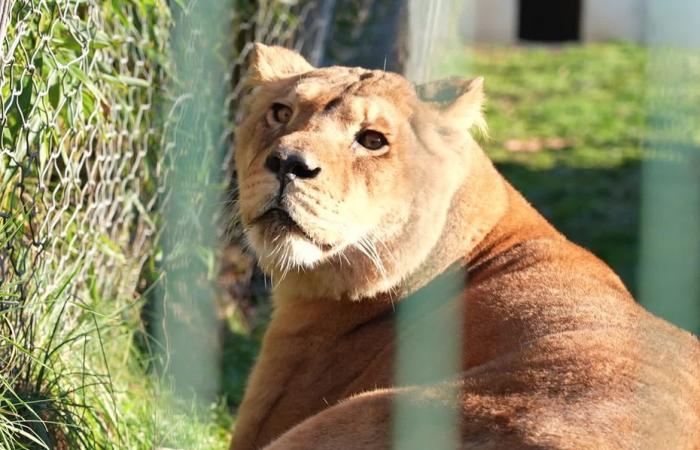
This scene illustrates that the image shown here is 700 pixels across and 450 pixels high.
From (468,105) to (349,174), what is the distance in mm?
592

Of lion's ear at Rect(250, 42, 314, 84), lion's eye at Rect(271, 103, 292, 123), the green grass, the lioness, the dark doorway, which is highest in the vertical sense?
lion's ear at Rect(250, 42, 314, 84)

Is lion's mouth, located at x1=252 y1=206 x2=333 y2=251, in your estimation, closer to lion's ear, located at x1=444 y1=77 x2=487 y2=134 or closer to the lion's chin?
the lion's chin

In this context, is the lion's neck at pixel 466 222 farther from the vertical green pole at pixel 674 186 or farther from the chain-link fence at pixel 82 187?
the vertical green pole at pixel 674 186

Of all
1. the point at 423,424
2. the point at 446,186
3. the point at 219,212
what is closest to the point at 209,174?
the point at 219,212

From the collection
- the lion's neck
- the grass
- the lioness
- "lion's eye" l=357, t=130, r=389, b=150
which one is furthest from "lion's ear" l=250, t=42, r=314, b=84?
the grass

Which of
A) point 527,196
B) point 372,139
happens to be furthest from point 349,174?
point 527,196

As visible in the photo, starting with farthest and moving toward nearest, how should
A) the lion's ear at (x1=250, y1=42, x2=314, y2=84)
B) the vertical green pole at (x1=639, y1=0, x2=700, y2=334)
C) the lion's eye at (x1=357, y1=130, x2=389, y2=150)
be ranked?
1. the vertical green pole at (x1=639, y1=0, x2=700, y2=334)
2. the lion's ear at (x1=250, y1=42, x2=314, y2=84)
3. the lion's eye at (x1=357, y1=130, x2=389, y2=150)

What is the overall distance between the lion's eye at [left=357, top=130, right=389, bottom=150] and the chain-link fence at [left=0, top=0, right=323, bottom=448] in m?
0.87

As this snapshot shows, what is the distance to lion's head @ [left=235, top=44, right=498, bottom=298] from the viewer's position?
351 cm

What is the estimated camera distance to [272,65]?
4.23 m

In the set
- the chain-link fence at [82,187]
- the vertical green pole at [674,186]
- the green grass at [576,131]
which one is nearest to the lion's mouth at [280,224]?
the chain-link fence at [82,187]

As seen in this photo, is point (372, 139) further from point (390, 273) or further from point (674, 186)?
point (674, 186)

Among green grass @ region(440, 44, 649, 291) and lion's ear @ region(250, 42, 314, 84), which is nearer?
lion's ear @ region(250, 42, 314, 84)

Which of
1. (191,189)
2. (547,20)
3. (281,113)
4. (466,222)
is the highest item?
(281,113)
